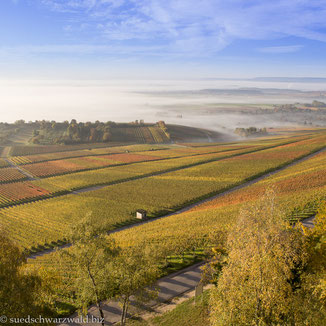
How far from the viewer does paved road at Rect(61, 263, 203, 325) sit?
70.1 ft

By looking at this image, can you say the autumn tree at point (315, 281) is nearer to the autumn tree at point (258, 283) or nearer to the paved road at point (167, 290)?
the autumn tree at point (258, 283)

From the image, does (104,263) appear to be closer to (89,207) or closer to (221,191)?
(89,207)

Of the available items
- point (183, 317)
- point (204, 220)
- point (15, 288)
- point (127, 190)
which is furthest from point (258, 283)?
point (127, 190)

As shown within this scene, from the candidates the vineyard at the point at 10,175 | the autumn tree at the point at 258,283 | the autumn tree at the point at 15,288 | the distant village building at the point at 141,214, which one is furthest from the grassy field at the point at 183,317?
the vineyard at the point at 10,175

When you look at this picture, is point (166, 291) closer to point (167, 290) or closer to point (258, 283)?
point (167, 290)

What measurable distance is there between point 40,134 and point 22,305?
8121 inches

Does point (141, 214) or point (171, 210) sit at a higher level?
point (141, 214)

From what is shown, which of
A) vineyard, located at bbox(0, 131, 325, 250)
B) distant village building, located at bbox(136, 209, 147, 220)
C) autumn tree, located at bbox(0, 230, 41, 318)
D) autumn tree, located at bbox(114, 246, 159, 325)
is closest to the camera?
autumn tree, located at bbox(0, 230, 41, 318)

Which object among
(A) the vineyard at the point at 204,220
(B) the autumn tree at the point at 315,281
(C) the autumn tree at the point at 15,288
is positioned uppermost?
(C) the autumn tree at the point at 15,288

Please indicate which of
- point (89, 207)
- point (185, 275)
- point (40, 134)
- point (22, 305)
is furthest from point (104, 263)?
point (40, 134)

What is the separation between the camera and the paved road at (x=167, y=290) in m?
21.4

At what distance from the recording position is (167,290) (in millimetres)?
24344

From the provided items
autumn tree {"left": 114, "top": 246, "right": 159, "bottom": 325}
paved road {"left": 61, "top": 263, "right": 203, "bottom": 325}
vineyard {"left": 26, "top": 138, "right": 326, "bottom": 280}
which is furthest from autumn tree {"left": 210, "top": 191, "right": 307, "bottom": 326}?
paved road {"left": 61, "top": 263, "right": 203, "bottom": 325}

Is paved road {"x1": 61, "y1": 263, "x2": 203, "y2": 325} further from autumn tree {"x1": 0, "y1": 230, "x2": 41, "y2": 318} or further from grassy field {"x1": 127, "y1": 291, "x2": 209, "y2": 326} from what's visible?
autumn tree {"x1": 0, "y1": 230, "x2": 41, "y2": 318}
